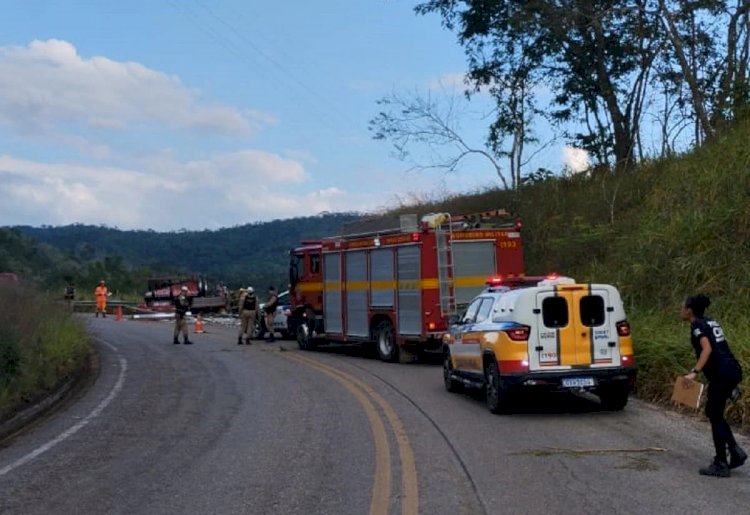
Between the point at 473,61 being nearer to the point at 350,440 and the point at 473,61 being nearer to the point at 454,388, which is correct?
the point at 454,388

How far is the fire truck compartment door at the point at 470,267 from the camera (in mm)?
20250

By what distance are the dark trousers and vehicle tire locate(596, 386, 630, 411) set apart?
379 centimetres

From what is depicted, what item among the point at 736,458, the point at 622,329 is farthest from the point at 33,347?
the point at 736,458

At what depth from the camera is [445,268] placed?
20.2 meters

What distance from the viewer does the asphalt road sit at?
7852 millimetres

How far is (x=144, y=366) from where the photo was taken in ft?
70.2

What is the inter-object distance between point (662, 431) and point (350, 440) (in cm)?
367

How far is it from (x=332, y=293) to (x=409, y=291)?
13.4 feet

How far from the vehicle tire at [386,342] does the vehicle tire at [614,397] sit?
876cm

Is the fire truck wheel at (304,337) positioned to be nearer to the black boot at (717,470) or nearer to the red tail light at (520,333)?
the red tail light at (520,333)

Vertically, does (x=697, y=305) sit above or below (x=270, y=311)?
below

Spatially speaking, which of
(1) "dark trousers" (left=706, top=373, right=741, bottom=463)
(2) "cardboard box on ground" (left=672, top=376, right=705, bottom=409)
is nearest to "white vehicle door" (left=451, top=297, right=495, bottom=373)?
(2) "cardboard box on ground" (left=672, top=376, right=705, bottom=409)

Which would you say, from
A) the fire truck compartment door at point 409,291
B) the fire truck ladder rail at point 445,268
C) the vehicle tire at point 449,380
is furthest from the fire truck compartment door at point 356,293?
the vehicle tire at point 449,380

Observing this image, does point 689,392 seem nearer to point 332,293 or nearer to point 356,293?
point 356,293
